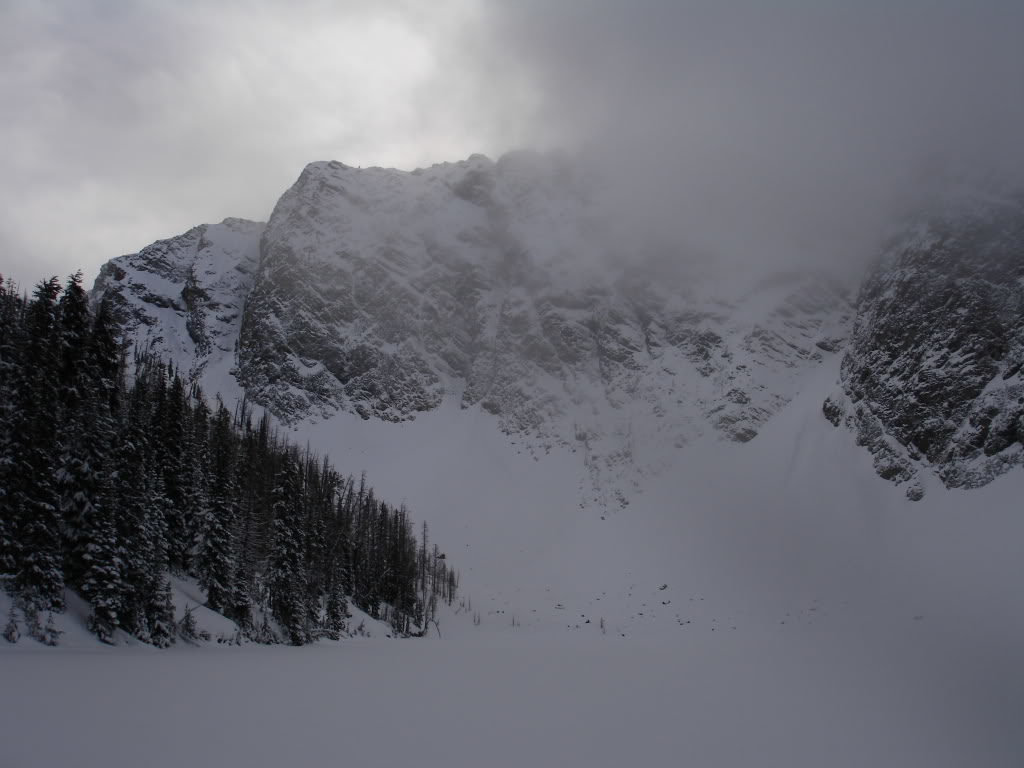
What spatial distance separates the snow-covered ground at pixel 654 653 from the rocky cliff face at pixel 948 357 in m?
5.41

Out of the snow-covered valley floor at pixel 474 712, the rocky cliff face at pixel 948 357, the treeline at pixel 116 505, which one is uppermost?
the rocky cliff face at pixel 948 357

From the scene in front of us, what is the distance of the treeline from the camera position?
25391 mm

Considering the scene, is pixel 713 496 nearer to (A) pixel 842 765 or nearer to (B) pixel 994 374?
(B) pixel 994 374

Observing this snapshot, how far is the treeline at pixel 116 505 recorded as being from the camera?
25.4 meters

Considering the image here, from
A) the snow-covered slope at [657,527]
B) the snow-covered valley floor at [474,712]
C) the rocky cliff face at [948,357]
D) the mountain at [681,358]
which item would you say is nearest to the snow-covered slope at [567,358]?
the mountain at [681,358]

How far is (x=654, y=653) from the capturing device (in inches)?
2003

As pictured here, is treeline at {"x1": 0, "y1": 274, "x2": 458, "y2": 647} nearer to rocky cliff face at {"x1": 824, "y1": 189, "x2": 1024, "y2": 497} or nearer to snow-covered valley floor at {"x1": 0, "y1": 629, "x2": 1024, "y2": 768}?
snow-covered valley floor at {"x1": 0, "y1": 629, "x2": 1024, "y2": 768}

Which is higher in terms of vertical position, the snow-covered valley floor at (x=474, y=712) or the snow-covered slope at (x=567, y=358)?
the snow-covered slope at (x=567, y=358)

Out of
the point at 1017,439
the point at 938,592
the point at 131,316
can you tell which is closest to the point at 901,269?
the point at 1017,439

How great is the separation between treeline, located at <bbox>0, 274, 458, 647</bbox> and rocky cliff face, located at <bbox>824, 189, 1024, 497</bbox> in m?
88.6

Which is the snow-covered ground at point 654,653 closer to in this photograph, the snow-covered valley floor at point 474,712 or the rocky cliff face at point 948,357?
the snow-covered valley floor at point 474,712

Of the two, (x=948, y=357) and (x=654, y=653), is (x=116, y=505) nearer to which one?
(x=654, y=653)

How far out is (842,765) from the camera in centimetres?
1866

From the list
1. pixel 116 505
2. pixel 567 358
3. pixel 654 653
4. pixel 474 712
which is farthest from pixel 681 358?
pixel 474 712
